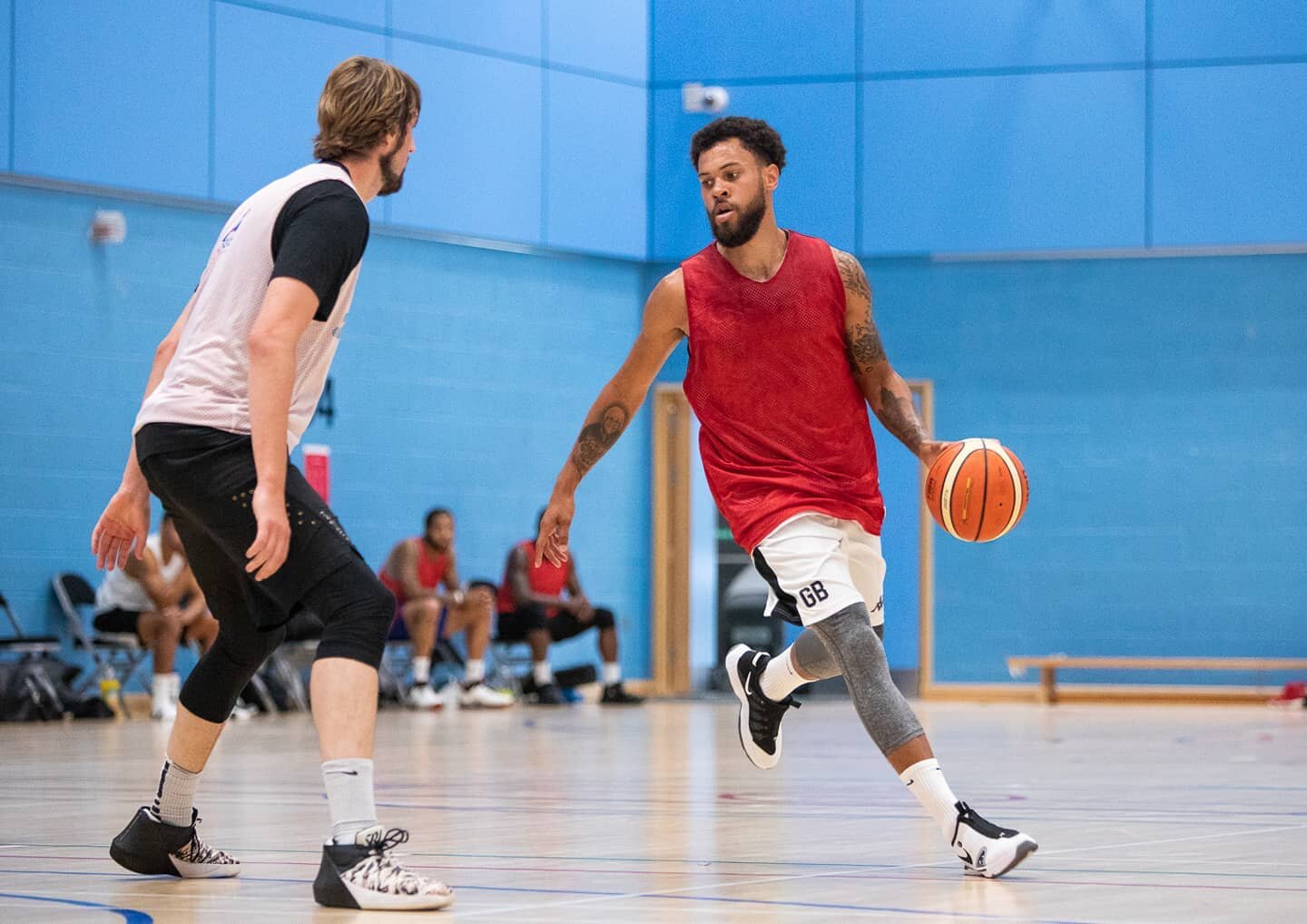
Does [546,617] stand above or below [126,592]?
below

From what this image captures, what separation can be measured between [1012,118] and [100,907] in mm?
14497

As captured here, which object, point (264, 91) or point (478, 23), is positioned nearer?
point (264, 91)

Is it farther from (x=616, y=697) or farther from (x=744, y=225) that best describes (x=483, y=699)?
(x=744, y=225)

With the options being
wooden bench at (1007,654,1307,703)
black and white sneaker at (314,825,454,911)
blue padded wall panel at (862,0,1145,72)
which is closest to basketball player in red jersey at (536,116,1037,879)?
black and white sneaker at (314,825,454,911)

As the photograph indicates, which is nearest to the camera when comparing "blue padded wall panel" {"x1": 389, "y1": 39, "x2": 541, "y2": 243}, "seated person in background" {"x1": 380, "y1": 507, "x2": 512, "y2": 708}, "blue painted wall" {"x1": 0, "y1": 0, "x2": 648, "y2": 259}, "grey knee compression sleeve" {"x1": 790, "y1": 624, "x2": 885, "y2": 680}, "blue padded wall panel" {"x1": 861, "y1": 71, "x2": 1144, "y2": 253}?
"grey knee compression sleeve" {"x1": 790, "y1": 624, "x2": 885, "y2": 680}

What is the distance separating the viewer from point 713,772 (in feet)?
28.0

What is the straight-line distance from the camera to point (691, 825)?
595 cm

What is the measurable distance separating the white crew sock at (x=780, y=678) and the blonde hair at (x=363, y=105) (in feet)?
6.82

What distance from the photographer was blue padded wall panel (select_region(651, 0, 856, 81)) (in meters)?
17.8

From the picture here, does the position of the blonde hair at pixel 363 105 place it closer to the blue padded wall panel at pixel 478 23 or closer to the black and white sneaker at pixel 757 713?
the black and white sneaker at pixel 757 713

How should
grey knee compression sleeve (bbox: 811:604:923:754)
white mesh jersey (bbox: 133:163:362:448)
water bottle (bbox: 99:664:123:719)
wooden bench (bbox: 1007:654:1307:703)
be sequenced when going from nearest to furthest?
white mesh jersey (bbox: 133:163:362:448), grey knee compression sleeve (bbox: 811:604:923:754), water bottle (bbox: 99:664:123:719), wooden bench (bbox: 1007:654:1307:703)

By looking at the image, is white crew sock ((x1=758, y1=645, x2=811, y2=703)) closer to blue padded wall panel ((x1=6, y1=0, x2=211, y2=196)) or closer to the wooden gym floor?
the wooden gym floor

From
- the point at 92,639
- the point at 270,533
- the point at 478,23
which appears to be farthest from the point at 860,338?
the point at 478,23

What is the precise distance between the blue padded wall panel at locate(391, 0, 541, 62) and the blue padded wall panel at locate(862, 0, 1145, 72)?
3029mm
